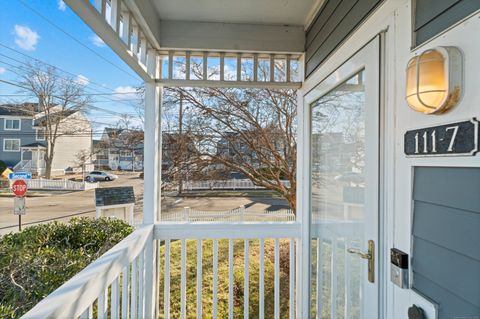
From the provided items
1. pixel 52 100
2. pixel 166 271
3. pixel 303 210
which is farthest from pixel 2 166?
pixel 303 210

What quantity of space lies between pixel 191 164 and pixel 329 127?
5.25 ft

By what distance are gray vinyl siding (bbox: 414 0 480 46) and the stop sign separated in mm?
1928

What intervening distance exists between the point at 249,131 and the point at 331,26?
4.87 ft

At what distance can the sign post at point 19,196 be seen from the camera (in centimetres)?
138

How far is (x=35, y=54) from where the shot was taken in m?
1.55

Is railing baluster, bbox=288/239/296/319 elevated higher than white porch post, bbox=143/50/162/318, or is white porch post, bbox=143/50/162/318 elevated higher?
white porch post, bbox=143/50/162/318

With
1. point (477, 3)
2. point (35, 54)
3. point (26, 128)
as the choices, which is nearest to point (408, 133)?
point (477, 3)

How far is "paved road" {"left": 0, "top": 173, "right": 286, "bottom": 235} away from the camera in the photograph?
1.41 m

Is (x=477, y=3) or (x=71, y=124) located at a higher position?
(x=477, y=3)

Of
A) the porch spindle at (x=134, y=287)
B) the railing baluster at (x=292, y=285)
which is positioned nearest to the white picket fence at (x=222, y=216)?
the railing baluster at (x=292, y=285)

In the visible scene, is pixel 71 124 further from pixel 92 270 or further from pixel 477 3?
pixel 477 3

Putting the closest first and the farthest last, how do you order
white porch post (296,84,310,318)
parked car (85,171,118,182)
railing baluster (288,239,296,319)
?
parked car (85,171,118,182)
white porch post (296,84,310,318)
railing baluster (288,239,296,319)

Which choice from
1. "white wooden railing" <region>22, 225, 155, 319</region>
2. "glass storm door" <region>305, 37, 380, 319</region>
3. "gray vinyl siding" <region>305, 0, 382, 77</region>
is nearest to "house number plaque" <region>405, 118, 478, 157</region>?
"glass storm door" <region>305, 37, 380, 319</region>

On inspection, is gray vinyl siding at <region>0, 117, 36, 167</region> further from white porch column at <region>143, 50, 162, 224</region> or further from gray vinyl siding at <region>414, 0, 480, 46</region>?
gray vinyl siding at <region>414, 0, 480, 46</region>
